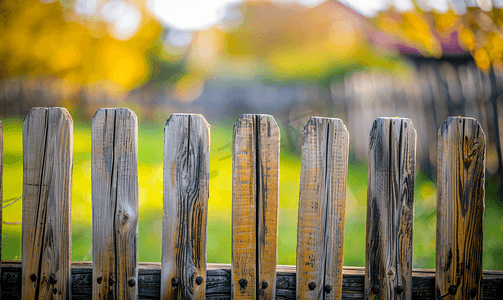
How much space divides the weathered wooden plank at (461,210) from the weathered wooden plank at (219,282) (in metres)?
0.09

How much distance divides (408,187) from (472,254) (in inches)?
18.2

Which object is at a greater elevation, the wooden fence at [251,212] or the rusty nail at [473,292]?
the wooden fence at [251,212]

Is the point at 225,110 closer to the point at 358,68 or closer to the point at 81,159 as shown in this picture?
the point at 358,68

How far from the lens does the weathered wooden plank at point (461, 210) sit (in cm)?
129

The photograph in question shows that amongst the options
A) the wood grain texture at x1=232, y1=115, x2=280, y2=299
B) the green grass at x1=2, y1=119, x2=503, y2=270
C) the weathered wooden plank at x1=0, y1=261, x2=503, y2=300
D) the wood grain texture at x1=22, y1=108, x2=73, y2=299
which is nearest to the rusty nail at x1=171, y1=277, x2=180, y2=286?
the weathered wooden plank at x1=0, y1=261, x2=503, y2=300

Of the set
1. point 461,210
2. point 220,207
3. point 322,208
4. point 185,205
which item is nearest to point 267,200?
point 322,208

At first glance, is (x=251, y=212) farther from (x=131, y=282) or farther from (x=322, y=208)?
(x=131, y=282)

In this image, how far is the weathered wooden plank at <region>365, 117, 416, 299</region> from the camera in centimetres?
127

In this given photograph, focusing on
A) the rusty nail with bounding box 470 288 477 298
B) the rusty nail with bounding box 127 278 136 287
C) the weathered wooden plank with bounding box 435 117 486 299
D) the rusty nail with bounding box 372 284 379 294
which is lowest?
the rusty nail with bounding box 470 288 477 298

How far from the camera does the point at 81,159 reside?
3.41m

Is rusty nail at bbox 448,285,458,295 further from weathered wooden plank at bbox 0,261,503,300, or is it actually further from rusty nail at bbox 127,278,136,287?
rusty nail at bbox 127,278,136,287

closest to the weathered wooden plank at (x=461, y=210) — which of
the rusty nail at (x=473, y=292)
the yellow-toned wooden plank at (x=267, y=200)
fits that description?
the rusty nail at (x=473, y=292)

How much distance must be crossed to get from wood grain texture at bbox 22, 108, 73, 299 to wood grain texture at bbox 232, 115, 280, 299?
31.9 inches

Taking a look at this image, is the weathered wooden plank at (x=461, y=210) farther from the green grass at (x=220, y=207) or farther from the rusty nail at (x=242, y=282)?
the green grass at (x=220, y=207)
